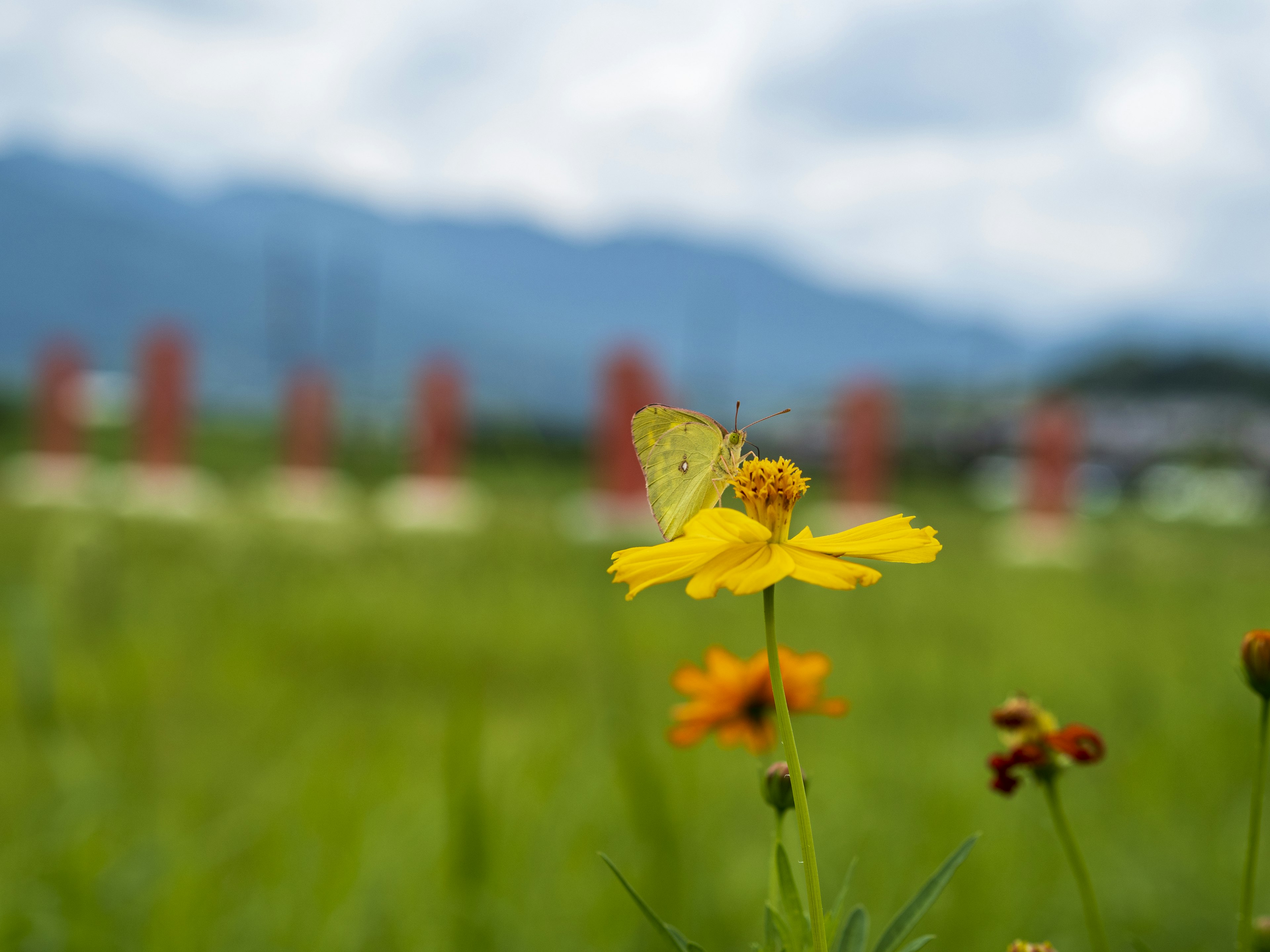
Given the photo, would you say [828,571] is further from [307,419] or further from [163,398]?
[163,398]

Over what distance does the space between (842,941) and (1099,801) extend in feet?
4.82

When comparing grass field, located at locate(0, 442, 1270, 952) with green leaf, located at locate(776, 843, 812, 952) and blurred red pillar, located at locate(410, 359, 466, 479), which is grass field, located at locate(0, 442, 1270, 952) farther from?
blurred red pillar, located at locate(410, 359, 466, 479)

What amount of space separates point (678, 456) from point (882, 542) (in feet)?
0.39

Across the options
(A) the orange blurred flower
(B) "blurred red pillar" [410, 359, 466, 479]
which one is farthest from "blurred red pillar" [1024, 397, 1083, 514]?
(A) the orange blurred flower

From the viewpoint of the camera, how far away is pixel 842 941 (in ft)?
1.09

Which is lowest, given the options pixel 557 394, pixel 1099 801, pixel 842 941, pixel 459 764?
pixel 1099 801

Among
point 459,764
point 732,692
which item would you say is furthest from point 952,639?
point 732,692

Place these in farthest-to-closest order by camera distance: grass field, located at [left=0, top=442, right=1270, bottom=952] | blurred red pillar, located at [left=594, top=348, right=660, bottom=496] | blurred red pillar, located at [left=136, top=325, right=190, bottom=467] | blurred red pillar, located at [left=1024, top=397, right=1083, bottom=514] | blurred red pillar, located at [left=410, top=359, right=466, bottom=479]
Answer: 1. blurred red pillar, located at [left=136, top=325, right=190, bottom=467]
2. blurred red pillar, located at [left=410, top=359, right=466, bottom=479]
3. blurred red pillar, located at [left=1024, top=397, right=1083, bottom=514]
4. blurred red pillar, located at [left=594, top=348, right=660, bottom=496]
5. grass field, located at [left=0, top=442, right=1270, bottom=952]

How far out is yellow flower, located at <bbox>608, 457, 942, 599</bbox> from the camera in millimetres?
293

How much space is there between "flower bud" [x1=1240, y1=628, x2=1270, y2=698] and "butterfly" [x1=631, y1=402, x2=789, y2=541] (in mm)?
Answer: 182

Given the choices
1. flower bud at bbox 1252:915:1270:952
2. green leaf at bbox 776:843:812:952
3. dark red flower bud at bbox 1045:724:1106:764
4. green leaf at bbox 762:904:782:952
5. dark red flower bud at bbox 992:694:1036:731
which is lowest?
flower bud at bbox 1252:915:1270:952

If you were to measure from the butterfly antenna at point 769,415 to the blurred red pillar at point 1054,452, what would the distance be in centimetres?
531

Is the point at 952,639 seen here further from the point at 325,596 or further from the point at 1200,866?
the point at 325,596

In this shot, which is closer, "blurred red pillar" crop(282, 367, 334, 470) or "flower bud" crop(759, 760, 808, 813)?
"flower bud" crop(759, 760, 808, 813)
